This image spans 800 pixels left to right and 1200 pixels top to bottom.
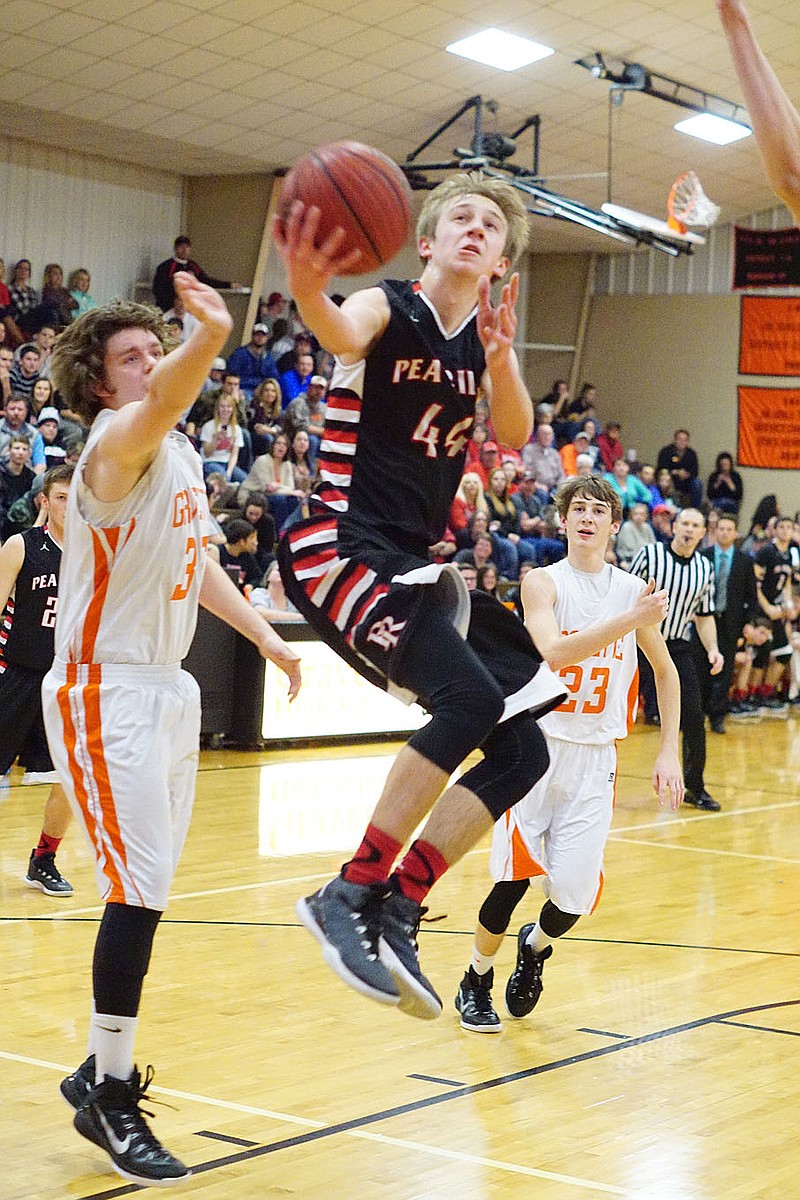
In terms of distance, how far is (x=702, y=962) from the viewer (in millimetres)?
6527

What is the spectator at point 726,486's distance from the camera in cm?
2320

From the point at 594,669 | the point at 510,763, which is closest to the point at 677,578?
the point at 594,669

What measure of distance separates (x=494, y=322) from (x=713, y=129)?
55.5ft

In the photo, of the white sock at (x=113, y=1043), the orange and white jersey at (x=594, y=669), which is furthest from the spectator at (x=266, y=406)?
the white sock at (x=113, y=1043)

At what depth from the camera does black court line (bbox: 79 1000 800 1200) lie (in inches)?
158

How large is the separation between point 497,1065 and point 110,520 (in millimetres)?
2369

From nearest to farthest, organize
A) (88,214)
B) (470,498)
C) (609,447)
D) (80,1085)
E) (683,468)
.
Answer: (80,1085) → (470,498) → (88,214) → (609,447) → (683,468)

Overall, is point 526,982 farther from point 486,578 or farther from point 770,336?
point 770,336

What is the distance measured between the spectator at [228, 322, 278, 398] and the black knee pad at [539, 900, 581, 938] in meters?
12.5

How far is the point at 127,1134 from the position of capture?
3.70 metres

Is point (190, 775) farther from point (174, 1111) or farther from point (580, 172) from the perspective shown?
point (580, 172)

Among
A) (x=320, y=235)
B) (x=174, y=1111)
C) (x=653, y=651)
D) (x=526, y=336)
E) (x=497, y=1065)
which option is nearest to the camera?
(x=320, y=235)

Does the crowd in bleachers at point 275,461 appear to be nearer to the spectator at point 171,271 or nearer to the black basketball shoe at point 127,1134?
the spectator at point 171,271

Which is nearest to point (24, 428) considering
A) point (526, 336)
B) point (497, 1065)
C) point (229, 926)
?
point (229, 926)
